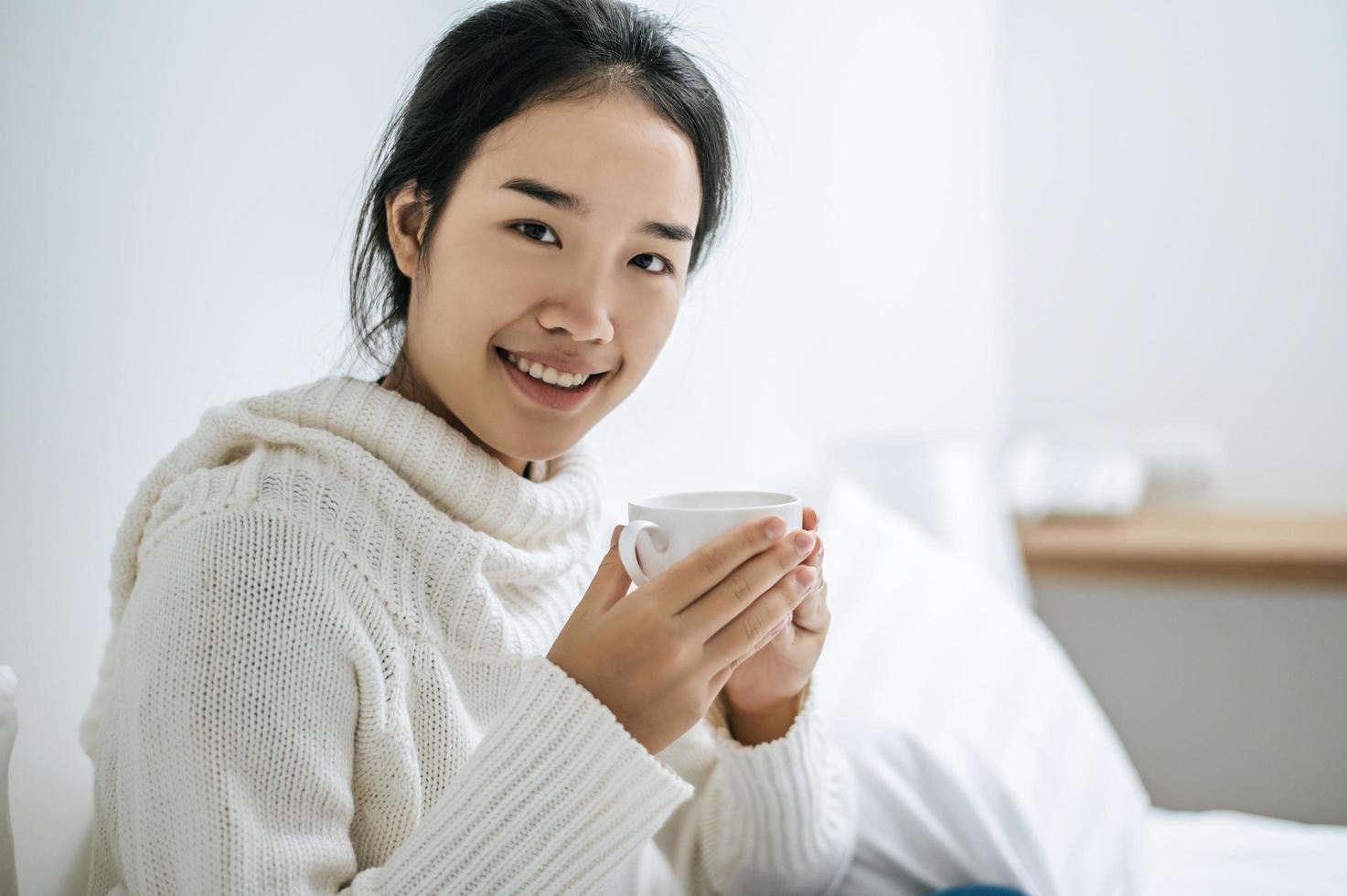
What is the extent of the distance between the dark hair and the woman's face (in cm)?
1

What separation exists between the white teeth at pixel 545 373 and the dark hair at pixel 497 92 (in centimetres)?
9

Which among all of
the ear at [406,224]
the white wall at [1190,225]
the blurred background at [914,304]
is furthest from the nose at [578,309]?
the white wall at [1190,225]

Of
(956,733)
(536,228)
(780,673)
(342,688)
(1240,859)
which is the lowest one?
(1240,859)

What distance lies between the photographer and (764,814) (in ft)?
2.95

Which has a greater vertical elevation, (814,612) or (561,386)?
(561,386)

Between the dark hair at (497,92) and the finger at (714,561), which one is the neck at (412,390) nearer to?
the dark hair at (497,92)

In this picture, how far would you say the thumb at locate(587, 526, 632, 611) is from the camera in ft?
1.99

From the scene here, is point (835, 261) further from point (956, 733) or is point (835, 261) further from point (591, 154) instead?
point (591, 154)

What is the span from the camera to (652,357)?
0.74 metres

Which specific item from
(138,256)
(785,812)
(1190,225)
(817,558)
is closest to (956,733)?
(785,812)

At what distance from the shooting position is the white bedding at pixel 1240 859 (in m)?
1.12

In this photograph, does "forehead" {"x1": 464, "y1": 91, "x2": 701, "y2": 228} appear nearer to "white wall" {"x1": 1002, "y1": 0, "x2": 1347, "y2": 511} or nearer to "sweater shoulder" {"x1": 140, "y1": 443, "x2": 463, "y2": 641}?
"sweater shoulder" {"x1": 140, "y1": 443, "x2": 463, "y2": 641}

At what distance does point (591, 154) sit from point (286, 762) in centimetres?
40

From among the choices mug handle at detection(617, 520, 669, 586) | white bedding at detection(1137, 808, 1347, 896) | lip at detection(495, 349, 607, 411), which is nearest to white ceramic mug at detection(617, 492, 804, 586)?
mug handle at detection(617, 520, 669, 586)
